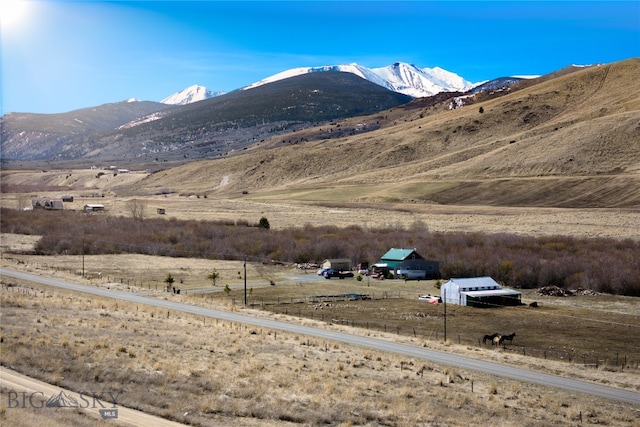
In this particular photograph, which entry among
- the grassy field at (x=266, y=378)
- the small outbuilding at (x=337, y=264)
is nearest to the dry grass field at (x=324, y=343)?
the grassy field at (x=266, y=378)

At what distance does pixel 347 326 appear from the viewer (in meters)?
44.9

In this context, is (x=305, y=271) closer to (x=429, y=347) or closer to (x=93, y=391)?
(x=429, y=347)

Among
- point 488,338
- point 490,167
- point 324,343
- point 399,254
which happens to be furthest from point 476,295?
point 490,167

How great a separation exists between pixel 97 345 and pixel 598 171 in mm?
124860

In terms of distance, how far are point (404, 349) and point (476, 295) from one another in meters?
22.2

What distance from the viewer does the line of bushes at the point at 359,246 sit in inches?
2697

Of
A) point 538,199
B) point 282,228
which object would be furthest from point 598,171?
point 282,228

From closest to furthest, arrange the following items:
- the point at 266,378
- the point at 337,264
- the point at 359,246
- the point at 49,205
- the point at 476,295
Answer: the point at 266,378, the point at 476,295, the point at 337,264, the point at 359,246, the point at 49,205

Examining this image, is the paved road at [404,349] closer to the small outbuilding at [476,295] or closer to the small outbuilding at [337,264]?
the small outbuilding at [476,295]
